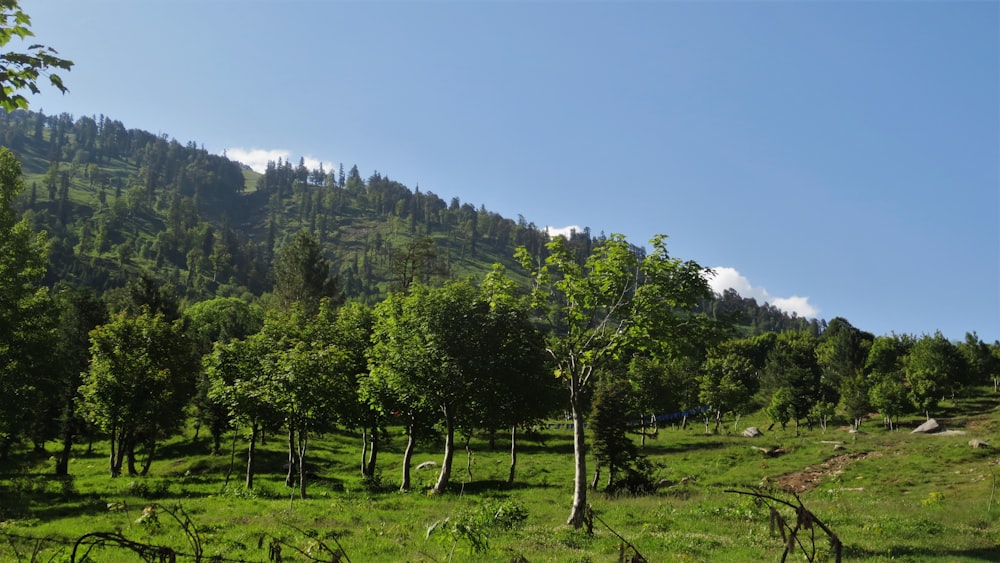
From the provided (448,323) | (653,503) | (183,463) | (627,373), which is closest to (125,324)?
(183,463)

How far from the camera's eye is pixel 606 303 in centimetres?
2195

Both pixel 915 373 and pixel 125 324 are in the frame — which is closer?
pixel 125 324

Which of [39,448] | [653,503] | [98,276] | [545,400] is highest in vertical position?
[98,276]

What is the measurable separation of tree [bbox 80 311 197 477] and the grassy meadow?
15.0 ft

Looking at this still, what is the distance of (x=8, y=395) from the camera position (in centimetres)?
2856

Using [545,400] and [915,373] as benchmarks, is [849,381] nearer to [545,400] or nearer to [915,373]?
[915,373]

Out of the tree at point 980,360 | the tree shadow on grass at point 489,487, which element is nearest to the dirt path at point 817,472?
the tree shadow on grass at point 489,487

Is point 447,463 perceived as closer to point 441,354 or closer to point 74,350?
point 441,354

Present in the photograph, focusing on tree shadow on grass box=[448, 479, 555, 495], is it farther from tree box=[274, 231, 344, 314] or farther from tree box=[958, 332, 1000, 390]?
tree box=[958, 332, 1000, 390]

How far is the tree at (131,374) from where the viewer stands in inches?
1522

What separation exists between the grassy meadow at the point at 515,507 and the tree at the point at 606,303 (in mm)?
4801

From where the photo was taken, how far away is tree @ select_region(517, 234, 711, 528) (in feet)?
67.4

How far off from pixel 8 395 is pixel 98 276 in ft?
639

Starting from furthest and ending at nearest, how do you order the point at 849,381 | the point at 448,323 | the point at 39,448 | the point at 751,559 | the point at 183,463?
the point at 849,381 → the point at 39,448 → the point at 183,463 → the point at 448,323 → the point at 751,559
